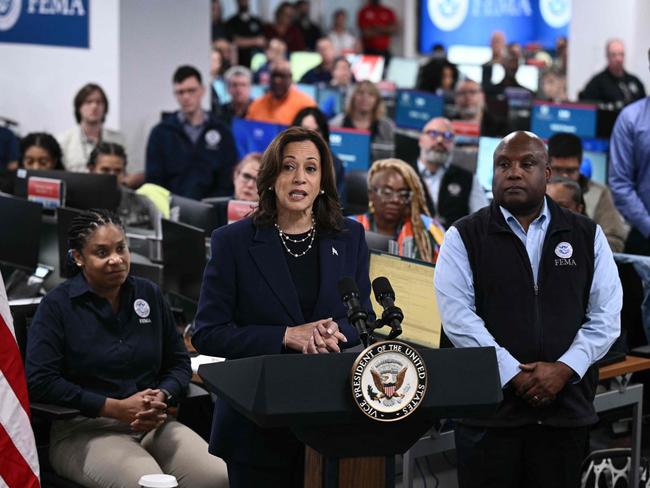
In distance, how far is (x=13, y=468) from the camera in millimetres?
3541

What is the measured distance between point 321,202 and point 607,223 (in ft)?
11.3

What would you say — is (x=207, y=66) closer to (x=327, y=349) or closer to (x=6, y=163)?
(x=6, y=163)

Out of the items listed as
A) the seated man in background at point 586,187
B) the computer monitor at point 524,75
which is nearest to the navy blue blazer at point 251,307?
the seated man in background at point 586,187

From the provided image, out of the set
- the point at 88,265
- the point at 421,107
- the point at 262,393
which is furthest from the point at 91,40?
the point at 262,393

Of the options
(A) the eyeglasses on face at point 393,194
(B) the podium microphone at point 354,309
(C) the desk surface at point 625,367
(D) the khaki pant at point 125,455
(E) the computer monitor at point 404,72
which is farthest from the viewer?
(E) the computer monitor at point 404,72

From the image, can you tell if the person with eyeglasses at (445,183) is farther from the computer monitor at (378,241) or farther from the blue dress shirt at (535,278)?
the blue dress shirt at (535,278)

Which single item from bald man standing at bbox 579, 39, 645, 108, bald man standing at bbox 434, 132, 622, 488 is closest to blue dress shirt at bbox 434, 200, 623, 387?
bald man standing at bbox 434, 132, 622, 488

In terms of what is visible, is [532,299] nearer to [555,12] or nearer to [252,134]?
[252,134]

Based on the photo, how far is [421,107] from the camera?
12.0 metres

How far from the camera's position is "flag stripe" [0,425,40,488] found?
351 centimetres

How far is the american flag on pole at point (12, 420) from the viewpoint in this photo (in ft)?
11.5

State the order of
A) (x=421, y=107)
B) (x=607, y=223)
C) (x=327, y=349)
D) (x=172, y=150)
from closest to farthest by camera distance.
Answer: (x=327, y=349) → (x=607, y=223) → (x=172, y=150) → (x=421, y=107)

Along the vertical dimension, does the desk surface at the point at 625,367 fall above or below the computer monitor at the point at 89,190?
below

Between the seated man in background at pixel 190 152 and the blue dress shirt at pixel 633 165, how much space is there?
2.90 meters
